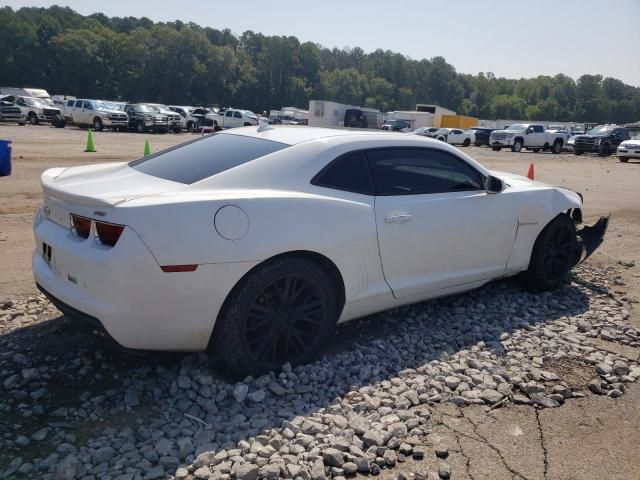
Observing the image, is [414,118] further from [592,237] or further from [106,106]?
[592,237]

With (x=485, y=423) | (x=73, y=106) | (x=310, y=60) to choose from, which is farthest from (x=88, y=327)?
(x=310, y=60)

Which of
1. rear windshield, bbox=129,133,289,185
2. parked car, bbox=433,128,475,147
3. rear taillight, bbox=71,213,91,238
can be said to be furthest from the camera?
parked car, bbox=433,128,475,147

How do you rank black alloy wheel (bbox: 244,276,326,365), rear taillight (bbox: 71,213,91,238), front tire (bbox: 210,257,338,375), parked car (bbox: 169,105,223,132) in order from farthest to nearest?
parked car (bbox: 169,105,223,132) < black alloy wheel (bbox: 244,276,326,365) < front tire (bbox: 210,257,338,375) < rear taillight (bbox: 71,213,91,238)

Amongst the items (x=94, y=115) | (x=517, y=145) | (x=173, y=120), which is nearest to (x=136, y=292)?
(x=94, y=115)

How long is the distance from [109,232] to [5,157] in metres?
10.2

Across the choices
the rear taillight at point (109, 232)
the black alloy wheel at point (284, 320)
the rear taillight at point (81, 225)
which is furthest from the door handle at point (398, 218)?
the rear taillight at point (81, 225)

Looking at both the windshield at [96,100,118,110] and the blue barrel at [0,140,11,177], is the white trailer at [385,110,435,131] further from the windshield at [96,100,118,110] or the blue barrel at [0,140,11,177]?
the blue barrel at [0,140,11,177]

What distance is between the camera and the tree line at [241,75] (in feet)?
357

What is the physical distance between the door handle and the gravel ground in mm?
894

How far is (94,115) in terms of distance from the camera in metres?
35.1

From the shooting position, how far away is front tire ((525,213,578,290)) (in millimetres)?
5402

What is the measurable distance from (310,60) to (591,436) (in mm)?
150059

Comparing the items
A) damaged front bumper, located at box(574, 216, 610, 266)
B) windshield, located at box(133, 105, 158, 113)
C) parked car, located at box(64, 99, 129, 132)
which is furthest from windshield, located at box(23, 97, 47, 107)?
damaged front bumper, located at box(574, 216, 610, 266)

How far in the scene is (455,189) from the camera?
184 inches
